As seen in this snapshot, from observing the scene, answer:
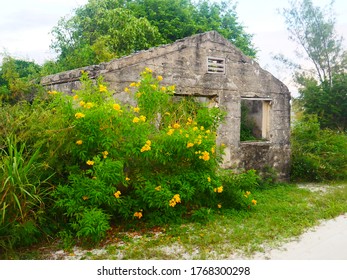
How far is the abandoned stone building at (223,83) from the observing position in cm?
757

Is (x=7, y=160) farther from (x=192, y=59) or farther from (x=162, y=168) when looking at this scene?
(x=192, y=59)

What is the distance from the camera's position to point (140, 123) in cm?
571

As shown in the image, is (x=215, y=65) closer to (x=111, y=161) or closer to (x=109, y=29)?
(x=111, y=161)

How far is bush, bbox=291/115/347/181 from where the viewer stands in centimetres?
1062

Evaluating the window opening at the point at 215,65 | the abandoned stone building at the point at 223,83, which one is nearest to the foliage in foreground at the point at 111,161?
the abandoned stone building at the point at 223,83

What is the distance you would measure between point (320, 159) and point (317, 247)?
5.66 m

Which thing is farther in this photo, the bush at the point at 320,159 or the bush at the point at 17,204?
the bush at the point at 320,159

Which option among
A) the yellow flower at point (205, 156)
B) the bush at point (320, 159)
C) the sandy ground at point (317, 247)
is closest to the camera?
the sandy ground at point (317, 247)

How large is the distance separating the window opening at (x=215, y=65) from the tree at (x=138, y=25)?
17.7 feet

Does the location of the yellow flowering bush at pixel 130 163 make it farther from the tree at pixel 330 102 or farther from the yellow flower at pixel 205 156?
the tree at pixel 330 102

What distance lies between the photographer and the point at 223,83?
911cm

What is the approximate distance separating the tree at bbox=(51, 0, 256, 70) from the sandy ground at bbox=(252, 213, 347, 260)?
9.40 meters

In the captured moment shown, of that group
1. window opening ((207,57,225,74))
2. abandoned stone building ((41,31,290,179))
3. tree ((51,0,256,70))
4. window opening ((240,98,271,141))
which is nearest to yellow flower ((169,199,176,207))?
abandoned stone building ((41,31,290,179))

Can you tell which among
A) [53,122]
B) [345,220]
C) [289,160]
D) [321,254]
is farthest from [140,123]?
[289,160]
